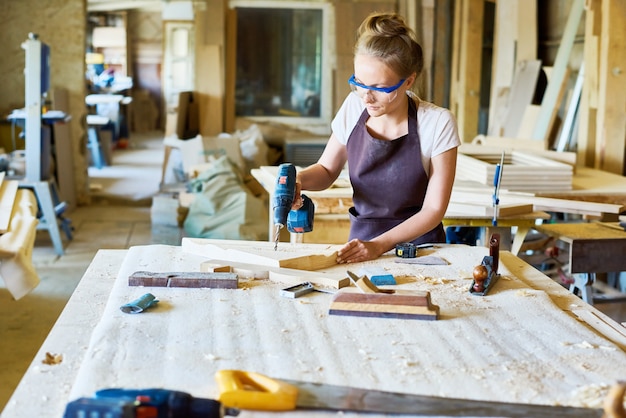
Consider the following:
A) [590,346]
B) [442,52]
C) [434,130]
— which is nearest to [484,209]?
[434,130]

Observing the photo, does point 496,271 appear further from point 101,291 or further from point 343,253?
point 101,291

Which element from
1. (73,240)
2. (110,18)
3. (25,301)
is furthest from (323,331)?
(110,18)

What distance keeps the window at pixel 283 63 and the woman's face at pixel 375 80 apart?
643 centimetres

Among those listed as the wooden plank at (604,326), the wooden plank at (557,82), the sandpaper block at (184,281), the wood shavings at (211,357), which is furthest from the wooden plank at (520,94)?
the wood shavings at (211,357)

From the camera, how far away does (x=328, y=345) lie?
6.44 feet

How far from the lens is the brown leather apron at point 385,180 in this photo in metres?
3.08

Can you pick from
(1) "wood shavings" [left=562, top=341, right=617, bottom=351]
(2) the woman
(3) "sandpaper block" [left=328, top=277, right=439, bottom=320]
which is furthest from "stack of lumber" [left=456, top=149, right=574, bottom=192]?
(1) "wood shavings" [left=562, top=341, right=617, bottom=351]

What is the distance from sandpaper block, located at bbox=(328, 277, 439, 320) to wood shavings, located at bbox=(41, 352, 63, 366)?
71 centimetres

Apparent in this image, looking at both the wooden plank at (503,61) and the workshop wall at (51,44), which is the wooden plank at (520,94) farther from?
the workshop wall at (51,44)

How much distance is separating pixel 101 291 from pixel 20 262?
207 centimetres

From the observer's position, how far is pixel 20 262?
14.4ft

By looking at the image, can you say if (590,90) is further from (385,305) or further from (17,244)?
(385,305)

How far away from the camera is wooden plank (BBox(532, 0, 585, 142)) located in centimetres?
639

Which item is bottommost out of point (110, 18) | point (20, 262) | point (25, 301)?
point (25, 301)
